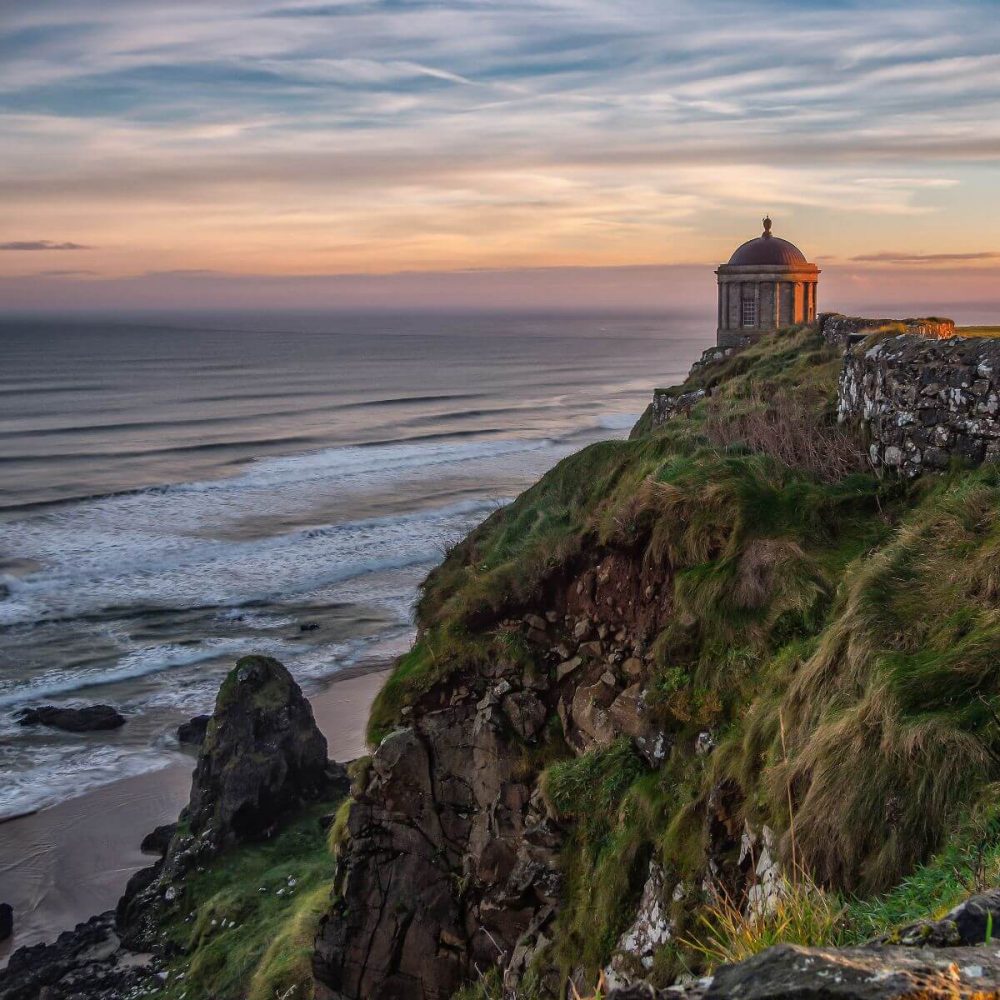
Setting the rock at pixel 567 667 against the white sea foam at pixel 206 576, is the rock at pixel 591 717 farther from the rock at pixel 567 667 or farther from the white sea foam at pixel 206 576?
the white sea foam at pixel 206 576

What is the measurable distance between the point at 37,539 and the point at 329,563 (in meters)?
13.8

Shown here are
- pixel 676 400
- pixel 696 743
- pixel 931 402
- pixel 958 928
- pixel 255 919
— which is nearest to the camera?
pixel 958 928

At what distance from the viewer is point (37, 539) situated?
44.1 metres

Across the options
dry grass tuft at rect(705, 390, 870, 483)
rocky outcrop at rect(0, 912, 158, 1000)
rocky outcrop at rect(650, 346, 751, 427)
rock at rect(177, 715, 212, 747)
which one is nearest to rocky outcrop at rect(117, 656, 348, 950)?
rocky outcrop at rect(0, 912, 158, 1000)

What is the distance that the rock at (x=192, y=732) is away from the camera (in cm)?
2484

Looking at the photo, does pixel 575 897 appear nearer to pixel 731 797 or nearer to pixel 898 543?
pixel 731 797

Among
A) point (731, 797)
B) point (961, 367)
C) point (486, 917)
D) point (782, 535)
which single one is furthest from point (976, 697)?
point (486, 917)

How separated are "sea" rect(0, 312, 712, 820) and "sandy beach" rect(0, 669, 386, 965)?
0.69 metres

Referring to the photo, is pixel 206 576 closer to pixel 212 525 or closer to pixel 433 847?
pixel 212 525

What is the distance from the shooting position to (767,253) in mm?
38156

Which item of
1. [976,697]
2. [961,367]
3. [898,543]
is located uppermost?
[961,367]

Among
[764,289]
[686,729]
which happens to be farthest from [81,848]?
[764,289]

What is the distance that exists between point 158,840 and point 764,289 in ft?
92.2

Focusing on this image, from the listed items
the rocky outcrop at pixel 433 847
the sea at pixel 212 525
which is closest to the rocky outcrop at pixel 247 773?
the sea at pixel 212 525
